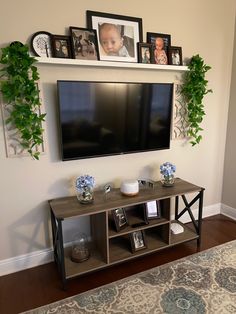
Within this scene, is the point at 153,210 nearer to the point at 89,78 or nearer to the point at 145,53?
the point at 89,78

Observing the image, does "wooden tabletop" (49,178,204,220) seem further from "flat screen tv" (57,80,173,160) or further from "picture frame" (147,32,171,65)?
"picture frame" (147,32,171,65)

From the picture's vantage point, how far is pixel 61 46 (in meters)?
1.96

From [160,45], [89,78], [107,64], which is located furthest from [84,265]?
[160,45]

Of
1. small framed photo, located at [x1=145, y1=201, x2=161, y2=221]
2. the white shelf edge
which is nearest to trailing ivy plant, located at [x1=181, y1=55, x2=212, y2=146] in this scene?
the white shelf edge

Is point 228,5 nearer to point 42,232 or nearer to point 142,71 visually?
point 142,71

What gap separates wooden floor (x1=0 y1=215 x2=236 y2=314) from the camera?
5.98 ft

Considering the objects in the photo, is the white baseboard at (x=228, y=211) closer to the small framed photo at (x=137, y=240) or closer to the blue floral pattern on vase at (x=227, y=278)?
the blue floral pattern on vase at (x=227, y=278)

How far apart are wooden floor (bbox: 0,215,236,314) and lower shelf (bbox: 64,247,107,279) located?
0.11 metres

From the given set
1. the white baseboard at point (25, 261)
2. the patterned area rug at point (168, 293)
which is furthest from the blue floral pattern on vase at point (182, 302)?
the white baseboard at point (25, 261)

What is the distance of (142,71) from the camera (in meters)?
2.36

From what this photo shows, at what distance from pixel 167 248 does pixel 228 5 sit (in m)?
2.63

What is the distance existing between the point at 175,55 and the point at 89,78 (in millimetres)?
921

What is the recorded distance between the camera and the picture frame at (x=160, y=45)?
2318 mm

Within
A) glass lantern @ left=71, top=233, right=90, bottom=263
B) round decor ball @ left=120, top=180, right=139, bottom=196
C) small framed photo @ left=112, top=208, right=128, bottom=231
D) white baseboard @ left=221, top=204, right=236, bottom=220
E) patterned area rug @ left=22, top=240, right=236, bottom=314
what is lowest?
patterned area rug @ left=22, top=240, right=236, bottom=314
